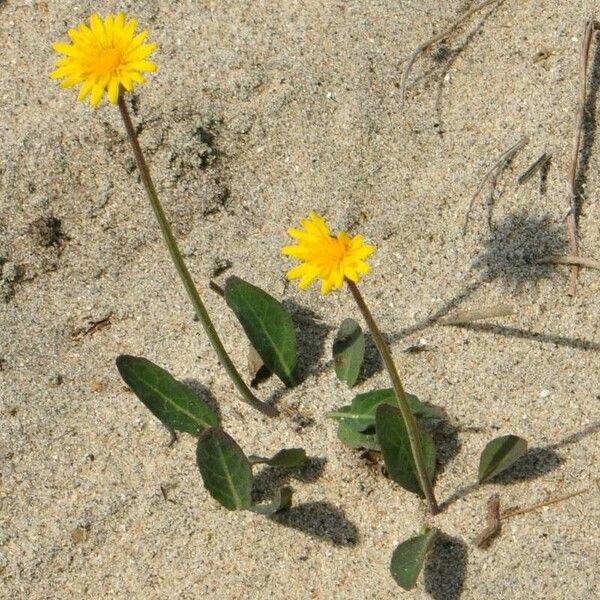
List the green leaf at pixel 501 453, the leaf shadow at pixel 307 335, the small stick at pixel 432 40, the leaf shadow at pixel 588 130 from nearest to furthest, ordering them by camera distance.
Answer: the green leaf at pixel 501 453 → the leaf shadow at pixel 307 335 → the leaf shadow at pixel 588 130 → the small stick at pixel 432 40

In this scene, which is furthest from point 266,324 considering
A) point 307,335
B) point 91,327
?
point 91,327

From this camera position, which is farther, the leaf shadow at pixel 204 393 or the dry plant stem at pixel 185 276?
the leaf shadow at pixel 204 393

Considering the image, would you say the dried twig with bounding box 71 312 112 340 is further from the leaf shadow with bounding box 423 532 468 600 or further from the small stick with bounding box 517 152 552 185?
the small stick with bounding box 517 152 552 185

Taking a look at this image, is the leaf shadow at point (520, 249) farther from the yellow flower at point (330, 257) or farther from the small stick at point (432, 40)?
the yellow flower at point (330, 257)

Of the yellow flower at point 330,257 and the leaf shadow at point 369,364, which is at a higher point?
the leaf shadow at point 369,364

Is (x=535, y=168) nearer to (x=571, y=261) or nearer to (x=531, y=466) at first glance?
(x=571, y=261)

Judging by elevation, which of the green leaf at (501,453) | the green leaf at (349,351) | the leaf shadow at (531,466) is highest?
the green leaf at (349,351)

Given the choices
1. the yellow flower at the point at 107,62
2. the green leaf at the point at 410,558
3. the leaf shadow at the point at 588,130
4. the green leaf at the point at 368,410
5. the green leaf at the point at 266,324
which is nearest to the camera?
the yellow flower at the point at 107,62

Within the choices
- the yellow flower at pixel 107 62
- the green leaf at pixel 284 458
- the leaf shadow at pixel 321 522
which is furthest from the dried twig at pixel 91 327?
the yellow flower at pixel 107 62

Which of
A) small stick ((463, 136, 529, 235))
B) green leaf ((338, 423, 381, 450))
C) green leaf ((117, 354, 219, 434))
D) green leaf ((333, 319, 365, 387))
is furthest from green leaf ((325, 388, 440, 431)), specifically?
small stick ((463, 136, 529, 235))
